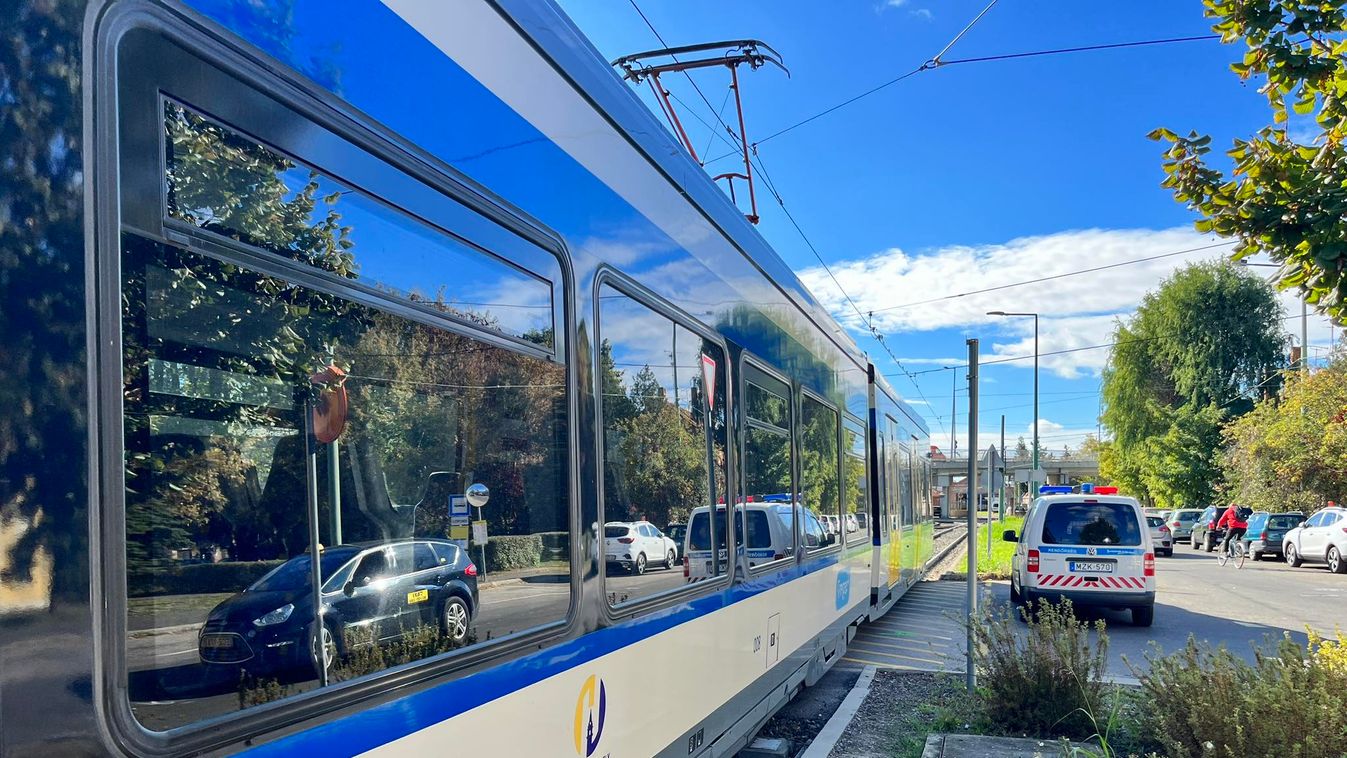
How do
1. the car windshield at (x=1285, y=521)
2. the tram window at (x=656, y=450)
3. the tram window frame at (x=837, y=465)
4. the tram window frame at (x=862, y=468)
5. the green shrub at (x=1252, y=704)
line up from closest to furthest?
the tram window at (x=656, y=450) → the green shrub at (x=1252, y=704) → the tram window frame at (x=837, y=465) → the tram window frame at (x=862, y=468) → the car windshield at (x=1285, y=521)

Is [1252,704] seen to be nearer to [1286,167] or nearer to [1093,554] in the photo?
[1286,167]

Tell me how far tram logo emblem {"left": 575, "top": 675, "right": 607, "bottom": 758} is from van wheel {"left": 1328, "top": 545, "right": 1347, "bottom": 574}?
2560cm

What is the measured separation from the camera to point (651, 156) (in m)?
4.06

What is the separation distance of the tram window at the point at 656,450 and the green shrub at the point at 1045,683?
2886 millimetres

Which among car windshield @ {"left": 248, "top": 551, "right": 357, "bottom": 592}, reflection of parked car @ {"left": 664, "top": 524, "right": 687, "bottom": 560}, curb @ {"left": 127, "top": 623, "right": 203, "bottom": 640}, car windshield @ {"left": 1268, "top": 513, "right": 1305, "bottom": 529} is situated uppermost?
car windshield @ {"left": 248, "top": 551, "right": 357, "bottom": 592}

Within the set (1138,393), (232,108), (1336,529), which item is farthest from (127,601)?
(1138,393)

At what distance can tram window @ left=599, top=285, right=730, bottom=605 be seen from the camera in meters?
3.48

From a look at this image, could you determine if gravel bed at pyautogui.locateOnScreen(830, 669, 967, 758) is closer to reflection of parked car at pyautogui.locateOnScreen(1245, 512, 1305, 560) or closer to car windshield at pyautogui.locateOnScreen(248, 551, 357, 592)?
car windshield at pyautogui.locateOnScreen(248, 551, 357, 592)

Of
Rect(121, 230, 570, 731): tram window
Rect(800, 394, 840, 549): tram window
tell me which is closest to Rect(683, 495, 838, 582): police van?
Rect(800, 394, 840, 549): tram window

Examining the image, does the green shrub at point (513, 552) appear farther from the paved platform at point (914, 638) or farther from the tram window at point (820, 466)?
the paved platform at point (914, 638)

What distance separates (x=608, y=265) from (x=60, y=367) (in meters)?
2.20

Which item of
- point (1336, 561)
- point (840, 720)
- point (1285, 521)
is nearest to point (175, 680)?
point (840, 720)

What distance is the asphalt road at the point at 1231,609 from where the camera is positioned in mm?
12134

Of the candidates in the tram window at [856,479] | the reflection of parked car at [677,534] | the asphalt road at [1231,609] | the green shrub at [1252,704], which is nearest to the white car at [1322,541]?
the asphalt road at [1231,609]
